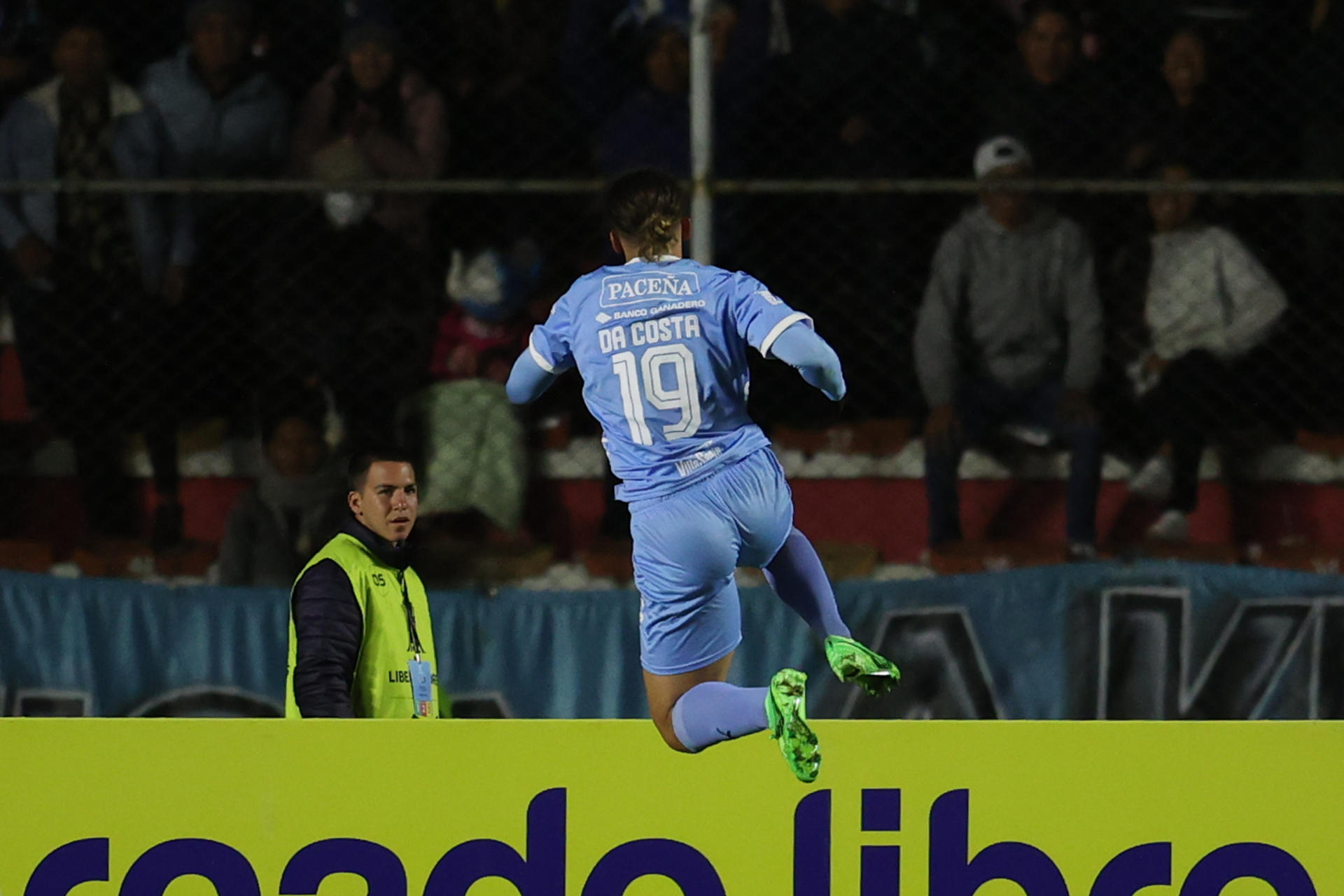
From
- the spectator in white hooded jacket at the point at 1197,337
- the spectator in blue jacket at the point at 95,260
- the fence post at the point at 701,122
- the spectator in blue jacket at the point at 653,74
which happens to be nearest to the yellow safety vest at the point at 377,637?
the fence post at the point at 701,122

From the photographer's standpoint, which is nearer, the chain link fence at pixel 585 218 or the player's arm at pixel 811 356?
the player's arm at pixel 811 356

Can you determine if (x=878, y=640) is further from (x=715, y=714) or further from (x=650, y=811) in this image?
(x=715, y=714)

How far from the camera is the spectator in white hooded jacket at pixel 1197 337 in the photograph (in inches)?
236

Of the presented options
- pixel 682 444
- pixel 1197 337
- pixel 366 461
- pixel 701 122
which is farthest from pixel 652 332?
pixel 1197 337

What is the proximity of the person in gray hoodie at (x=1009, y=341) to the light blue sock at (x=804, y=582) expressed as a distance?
1.96 metres

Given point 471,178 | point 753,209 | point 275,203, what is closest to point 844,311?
point 753,209

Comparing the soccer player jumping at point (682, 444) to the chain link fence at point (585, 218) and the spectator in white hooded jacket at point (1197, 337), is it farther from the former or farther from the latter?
the spectator in white hooded jacket at point (1197, 337)

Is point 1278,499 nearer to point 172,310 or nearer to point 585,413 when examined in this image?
point 585,413

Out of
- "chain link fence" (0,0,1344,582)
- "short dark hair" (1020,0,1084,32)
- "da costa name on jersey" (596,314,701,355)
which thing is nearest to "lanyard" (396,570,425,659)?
"da costa name on jersey" (596,314,701,355)

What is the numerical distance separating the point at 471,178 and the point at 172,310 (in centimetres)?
101

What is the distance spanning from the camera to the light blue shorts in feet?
12.4

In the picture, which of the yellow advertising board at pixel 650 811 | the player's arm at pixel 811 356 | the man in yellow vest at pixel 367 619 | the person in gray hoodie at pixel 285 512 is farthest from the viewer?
the person in gray hoodie at pixel 285 512

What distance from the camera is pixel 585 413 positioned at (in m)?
6.16

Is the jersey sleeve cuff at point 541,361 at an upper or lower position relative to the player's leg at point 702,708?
upper
